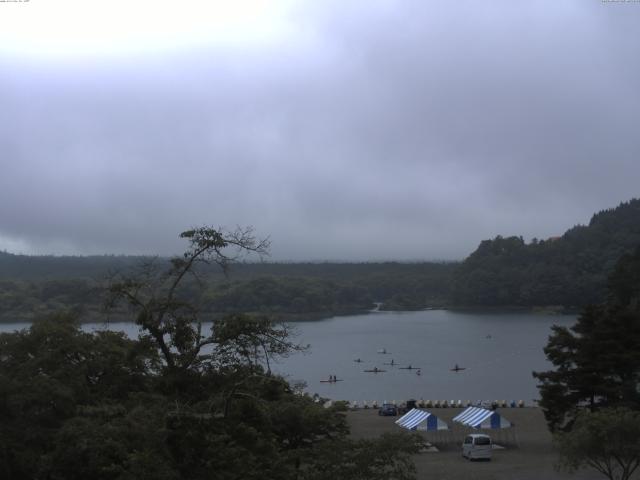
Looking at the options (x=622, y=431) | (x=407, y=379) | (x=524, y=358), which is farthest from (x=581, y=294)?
(x=622, y=431)

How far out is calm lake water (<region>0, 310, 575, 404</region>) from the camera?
4041 cm

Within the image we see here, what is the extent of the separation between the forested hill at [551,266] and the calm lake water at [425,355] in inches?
208

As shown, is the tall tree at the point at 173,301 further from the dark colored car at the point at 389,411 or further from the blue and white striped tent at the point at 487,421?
the dark colored car at the point at 389,411

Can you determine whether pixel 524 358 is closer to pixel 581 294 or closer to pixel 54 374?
pixel 581 294

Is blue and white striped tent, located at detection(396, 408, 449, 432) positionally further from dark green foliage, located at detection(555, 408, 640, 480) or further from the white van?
dark green foliage, located at detection(555, 408, 640, 480)

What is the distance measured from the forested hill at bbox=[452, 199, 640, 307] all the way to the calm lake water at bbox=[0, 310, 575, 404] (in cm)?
528

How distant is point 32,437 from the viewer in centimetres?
940

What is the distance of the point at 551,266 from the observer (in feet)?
307

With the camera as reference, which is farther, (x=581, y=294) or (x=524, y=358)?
(x=581, y=294)

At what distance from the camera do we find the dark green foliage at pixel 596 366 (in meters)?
18.0

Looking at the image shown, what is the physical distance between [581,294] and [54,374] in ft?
273

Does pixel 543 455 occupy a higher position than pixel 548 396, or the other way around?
Answer: pixel 548 396

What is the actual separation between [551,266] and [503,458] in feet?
260

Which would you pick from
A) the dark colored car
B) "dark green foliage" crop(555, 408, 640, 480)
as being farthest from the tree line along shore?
"dark green foliage" crop(555, 408, 640, 480)
